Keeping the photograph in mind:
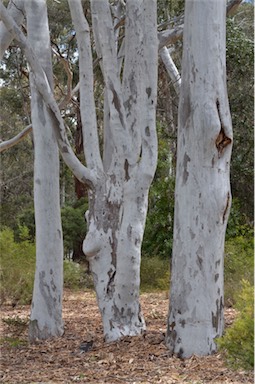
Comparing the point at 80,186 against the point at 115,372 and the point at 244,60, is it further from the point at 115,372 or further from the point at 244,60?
the point at 115,372

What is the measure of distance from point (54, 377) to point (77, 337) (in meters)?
1.85

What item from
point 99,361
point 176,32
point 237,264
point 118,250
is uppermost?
point 176,32

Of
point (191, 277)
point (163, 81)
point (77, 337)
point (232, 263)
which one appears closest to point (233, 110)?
point (163, 81)

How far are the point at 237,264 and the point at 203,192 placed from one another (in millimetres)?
5541

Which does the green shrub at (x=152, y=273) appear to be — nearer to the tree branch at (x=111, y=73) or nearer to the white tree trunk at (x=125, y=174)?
the white tree trunk at (x=125, y=174)

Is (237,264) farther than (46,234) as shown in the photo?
Yes

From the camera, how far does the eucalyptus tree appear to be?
19.0 feet

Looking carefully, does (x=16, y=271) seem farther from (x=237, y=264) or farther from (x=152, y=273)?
(x=237, y=264)

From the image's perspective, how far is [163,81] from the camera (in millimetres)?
16641

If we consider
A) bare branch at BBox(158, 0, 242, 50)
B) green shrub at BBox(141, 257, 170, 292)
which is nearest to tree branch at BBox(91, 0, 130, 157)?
bare branch at BBox(158, 0, 242, 50)

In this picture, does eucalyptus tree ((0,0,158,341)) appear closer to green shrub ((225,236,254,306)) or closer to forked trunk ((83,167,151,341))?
forked trunk ((83,167,151,341))

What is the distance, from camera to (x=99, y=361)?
5.42m

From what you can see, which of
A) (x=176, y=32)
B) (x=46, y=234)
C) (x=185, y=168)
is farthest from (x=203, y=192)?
(x=176, y=32)

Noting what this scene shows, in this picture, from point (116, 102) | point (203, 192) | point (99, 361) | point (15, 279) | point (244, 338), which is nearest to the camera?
point (244, 338)
